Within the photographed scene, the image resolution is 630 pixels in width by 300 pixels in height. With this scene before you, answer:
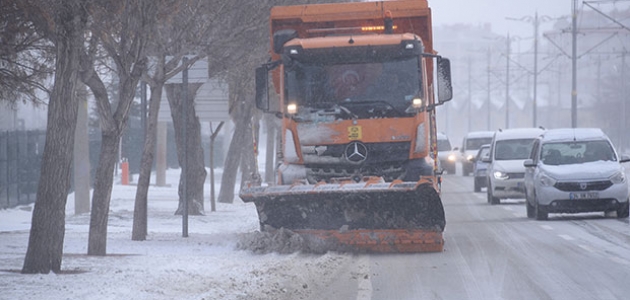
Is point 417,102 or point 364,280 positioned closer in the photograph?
point 364,280

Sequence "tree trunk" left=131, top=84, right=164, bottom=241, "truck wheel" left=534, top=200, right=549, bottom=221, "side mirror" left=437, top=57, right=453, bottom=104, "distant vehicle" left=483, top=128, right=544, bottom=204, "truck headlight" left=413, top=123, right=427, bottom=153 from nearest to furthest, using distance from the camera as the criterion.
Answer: "truck headlight" left=413, top=123, right=427, bottom=153, "side mirror" left=437, top=57, right=453, bottom=104, "tree trunk" left=131, top=84, right=164, bottom=241, "truck wheel" left=534, top=200, right=549, bottom=221, "distant vehicle" left=483, top=128, right=544, bottom=204

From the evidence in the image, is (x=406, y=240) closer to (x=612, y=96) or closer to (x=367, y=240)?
(x=367, y=240)

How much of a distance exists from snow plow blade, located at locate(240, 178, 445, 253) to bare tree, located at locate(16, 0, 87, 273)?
3647 millimetres

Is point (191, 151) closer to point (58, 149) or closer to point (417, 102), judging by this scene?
point (417, 102)

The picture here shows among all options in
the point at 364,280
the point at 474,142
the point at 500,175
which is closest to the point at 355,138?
the point at 364,280

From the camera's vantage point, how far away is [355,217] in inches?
637

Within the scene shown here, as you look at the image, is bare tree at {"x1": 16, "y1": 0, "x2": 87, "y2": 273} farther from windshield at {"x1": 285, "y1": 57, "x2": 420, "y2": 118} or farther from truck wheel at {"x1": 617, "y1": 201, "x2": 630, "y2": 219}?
truck wheel at {"x1": 617, "y1": 201, "x2": 630, "y2": 219}

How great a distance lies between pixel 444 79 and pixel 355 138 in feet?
5.31

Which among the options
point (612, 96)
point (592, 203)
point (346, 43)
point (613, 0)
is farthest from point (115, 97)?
point (612, 96)

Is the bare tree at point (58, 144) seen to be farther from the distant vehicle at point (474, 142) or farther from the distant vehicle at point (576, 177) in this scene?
the distant vehicle at point (474, 142)

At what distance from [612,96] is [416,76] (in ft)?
240

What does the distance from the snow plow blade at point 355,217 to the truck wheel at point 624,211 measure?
7.28 m

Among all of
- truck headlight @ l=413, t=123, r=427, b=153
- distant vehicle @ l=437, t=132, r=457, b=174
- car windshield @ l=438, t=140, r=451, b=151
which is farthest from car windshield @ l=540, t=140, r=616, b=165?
car windshield @ l=438, t=140, r=451, b=151

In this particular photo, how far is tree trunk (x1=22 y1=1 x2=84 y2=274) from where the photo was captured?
Answer: 12688mm
